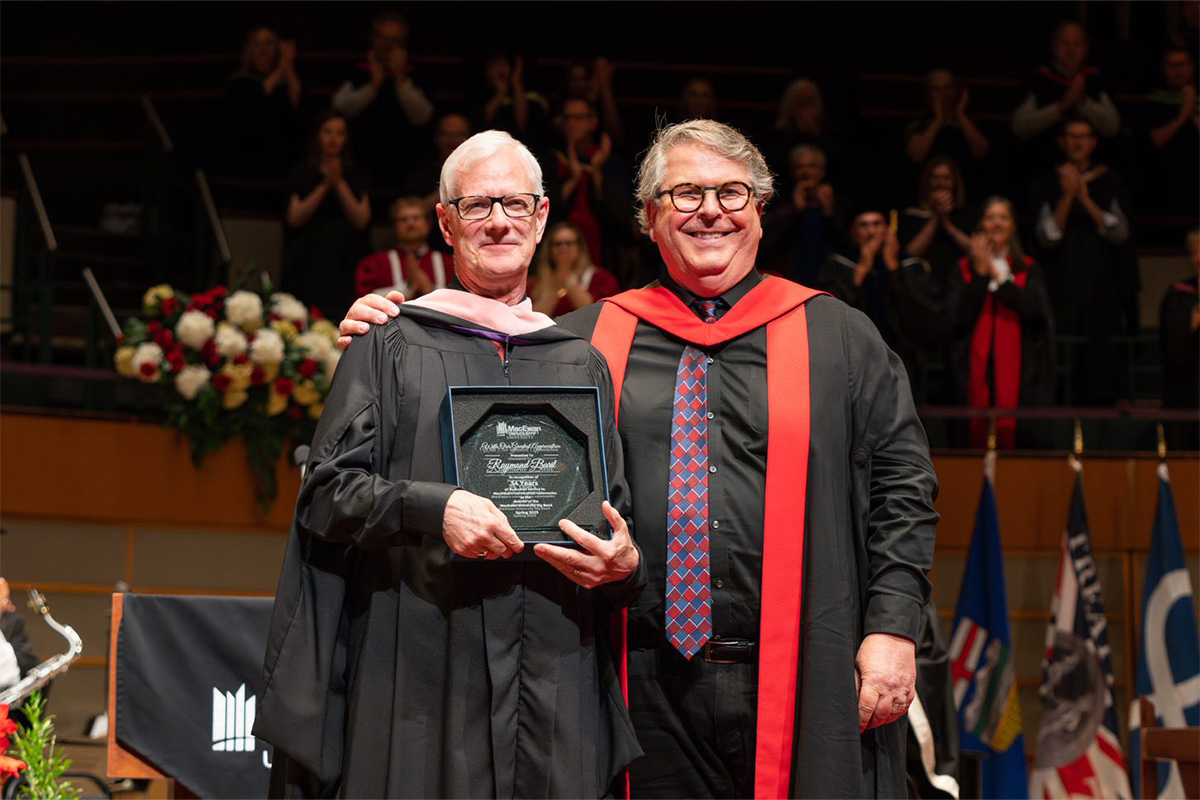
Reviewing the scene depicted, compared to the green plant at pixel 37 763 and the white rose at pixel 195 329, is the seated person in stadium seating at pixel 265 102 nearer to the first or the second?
the white rose at pixel 195 329

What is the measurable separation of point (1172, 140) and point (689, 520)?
7446 millimetres

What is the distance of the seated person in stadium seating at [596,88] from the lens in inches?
321

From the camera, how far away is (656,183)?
2727mm

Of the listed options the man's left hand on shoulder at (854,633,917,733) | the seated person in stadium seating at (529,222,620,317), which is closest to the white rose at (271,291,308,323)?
the seated person in stadium seating at (529,222,620,317)

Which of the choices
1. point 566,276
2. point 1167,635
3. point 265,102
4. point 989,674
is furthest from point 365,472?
point 265,102

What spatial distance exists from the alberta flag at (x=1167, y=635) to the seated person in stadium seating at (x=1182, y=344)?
71cm

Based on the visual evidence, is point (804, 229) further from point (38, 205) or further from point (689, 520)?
point (689, 520)

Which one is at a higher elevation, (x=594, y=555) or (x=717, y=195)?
(x=717, y=195)

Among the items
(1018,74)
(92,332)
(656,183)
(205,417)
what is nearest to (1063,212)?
(1018,74)

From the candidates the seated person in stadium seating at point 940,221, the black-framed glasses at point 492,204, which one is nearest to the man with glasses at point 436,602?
the black-framed glasses at point 492,204

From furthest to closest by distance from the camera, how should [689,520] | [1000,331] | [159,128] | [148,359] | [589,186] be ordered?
[159,128], [589,186], [1000,331], [148,359], [689,520]

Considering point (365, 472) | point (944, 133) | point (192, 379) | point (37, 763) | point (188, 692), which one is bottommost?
point (188, 692)

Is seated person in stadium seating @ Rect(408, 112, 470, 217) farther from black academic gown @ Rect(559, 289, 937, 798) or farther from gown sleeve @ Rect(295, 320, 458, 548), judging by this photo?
gown sleeve @ Rect(295, 320, 458, 548)

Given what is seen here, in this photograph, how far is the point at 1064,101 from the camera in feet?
27.6
